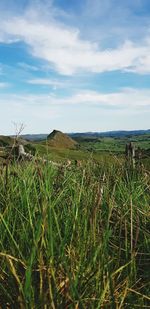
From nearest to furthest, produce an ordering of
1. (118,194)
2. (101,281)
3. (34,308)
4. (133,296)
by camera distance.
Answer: (34,308) < (101,281) < (133,296) < (118,194)

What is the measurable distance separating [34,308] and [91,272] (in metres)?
0.59

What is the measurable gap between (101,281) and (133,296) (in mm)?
402

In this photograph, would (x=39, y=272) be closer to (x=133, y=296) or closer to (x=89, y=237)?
(x=89, y=237)

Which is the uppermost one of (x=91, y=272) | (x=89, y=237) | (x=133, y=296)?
(x=89, y=237)

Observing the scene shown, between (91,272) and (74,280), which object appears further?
(91,272)

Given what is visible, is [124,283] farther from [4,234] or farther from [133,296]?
[4,234]

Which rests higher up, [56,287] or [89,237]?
[89,237]

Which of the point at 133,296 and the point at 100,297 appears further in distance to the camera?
the point at 133,296

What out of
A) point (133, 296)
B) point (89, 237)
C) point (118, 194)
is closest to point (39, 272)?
point (89, 237)

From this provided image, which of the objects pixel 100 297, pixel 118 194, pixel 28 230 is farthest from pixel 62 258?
pixel 118 194

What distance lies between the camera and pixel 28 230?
162 inches

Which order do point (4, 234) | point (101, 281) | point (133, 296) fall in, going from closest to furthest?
point (101, 281) < point (133, 296) < point (4, 234)

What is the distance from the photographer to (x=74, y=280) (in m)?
3.46

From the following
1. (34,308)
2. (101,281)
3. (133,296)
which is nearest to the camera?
(34,308)
